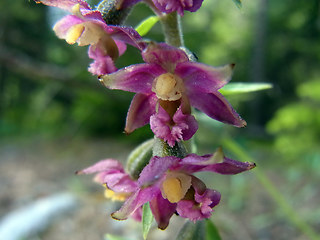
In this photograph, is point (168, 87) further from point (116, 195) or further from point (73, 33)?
point (116, 195)

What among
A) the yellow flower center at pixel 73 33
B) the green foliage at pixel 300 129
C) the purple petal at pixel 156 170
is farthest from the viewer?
the green foliage at pixel 300 129

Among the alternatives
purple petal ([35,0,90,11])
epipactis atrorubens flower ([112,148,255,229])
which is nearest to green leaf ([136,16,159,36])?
purple petal ([35,0,90,11])

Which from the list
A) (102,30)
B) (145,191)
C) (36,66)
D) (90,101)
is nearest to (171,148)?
(145,191)

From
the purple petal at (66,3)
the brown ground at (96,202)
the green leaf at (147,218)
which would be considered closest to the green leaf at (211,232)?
the green leaf at (147,218)

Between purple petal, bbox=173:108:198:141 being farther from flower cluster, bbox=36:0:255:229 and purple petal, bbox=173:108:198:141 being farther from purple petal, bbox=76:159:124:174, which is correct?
purple petal, bbox=76:159:124:174

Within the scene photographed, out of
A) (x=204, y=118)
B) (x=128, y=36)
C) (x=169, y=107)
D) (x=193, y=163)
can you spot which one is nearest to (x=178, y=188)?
(x=193, y=163)

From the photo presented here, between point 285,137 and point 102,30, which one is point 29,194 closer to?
point 285,137

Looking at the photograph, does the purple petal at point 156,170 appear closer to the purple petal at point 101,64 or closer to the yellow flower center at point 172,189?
the yellow flower center at point 172,189
